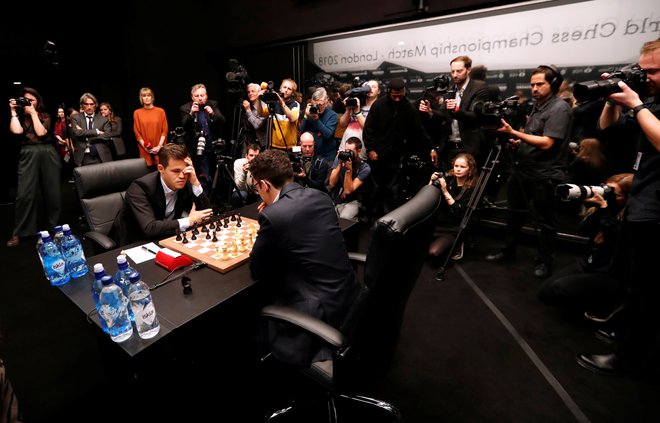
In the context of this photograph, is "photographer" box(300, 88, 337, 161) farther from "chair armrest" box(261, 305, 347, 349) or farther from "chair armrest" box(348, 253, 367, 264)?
"chair armrest" box(261, 305, 347, 349)

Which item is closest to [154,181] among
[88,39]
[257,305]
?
[257,305]

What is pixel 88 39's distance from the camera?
585 cm

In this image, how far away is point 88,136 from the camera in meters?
4.34

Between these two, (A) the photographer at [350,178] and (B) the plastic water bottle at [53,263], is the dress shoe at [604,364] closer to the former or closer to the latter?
(A) the photographer at [350,178]

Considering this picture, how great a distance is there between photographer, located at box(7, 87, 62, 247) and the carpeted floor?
1406 mm

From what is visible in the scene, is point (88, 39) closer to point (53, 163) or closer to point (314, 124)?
point (53, 163)

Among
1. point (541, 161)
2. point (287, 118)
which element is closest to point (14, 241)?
point (287, 118)

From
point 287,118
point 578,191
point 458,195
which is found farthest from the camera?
point 287,118

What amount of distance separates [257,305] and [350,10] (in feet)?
14.1

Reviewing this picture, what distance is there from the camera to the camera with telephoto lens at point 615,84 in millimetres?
1667

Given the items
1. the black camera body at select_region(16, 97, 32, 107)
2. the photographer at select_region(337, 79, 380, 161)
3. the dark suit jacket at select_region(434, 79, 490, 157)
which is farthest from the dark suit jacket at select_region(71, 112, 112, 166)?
the dark suit jacket at select_region(434, 79, 490, 157)

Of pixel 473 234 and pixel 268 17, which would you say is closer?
pixel 473 234

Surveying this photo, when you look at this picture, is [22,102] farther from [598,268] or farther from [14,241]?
[598,268]

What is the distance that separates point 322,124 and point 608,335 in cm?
308
